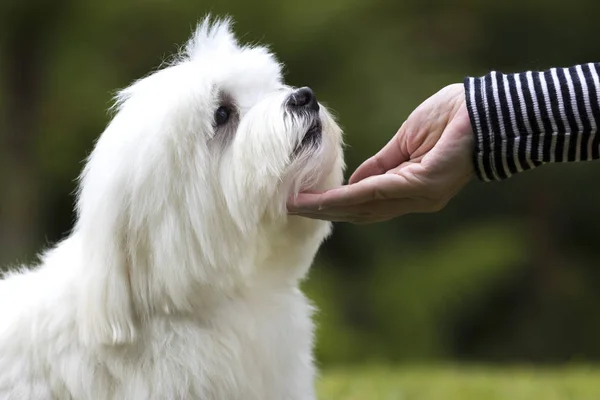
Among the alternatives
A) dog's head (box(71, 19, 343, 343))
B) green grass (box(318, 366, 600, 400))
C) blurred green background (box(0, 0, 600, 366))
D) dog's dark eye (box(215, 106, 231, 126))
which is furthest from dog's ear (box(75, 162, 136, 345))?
blurred green background (box(0, 0, 600, 366))

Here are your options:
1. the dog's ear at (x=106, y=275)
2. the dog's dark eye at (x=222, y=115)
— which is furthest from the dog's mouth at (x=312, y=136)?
the dog's ear at (x=106, y=275)

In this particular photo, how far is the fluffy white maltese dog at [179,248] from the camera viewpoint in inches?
94.9

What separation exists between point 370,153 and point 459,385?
11.6 ft

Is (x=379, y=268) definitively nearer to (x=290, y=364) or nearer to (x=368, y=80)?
(x=368, y=80)

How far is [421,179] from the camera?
2479 mm

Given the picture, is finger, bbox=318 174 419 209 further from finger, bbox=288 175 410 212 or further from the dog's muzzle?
the dog's muzzle

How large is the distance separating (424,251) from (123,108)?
5.91m

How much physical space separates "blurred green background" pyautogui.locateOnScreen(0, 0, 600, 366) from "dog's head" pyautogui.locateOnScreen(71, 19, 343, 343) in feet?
17.9

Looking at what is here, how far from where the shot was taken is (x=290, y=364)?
8.68 ft

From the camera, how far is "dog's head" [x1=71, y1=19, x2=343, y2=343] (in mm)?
2400

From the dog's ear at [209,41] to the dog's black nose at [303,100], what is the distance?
332 millimetres

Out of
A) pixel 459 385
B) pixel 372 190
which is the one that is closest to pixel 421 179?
pixel 372 190

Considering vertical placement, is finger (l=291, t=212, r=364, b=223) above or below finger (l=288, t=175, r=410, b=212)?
below

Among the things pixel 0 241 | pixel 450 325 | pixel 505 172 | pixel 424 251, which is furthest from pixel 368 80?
pixel 505 172
